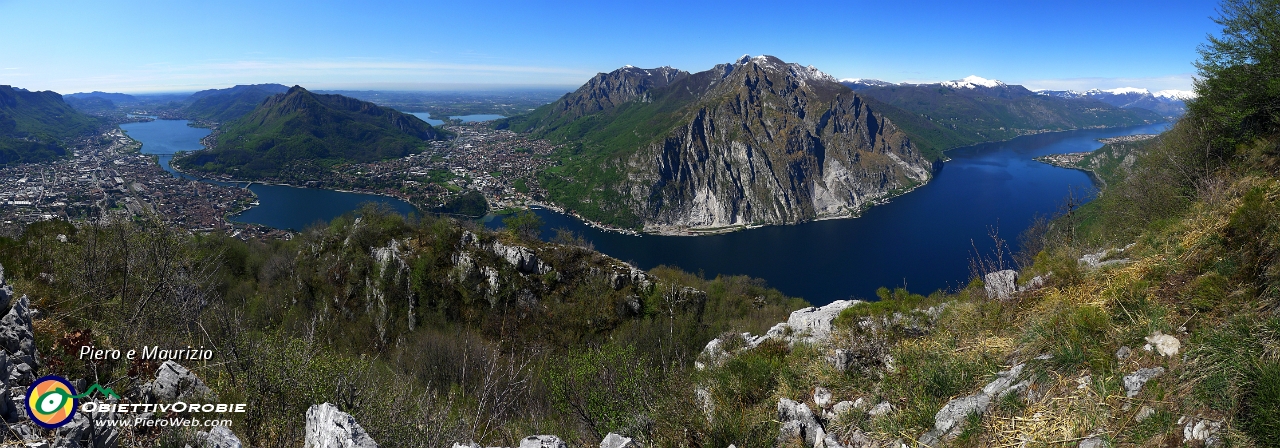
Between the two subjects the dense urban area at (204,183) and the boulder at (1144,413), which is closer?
the boulder at (1144,413)

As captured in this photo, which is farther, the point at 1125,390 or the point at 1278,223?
the point at 1278,223

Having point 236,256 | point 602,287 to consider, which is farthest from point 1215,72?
point 236,256

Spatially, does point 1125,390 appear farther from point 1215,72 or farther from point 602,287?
point 602,287

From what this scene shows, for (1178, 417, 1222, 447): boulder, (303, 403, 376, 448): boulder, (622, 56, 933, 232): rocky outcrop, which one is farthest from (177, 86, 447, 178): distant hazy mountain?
(1178, 417, 1222, 447): boulder

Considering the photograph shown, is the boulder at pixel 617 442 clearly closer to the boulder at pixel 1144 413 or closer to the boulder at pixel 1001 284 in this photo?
the boulder at pixel 1144 413

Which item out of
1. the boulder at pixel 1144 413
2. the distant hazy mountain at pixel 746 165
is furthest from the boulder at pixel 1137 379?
the distant hazy mountain at pixel 746 165

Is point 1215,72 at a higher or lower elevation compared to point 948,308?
higher

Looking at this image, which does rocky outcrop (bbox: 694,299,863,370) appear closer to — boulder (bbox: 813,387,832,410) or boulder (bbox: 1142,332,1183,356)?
boulder (bbox: 813,387,832,410)

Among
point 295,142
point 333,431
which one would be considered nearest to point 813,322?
point 333,431
